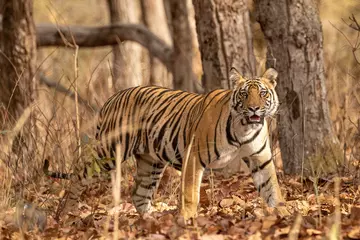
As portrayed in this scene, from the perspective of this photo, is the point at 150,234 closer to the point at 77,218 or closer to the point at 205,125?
the point at 77,218

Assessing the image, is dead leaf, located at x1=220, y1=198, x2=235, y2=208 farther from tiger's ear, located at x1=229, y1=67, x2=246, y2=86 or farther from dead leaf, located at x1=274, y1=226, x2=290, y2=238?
dead leaf, located at x1=274, y1=226, x2=290, y2=238

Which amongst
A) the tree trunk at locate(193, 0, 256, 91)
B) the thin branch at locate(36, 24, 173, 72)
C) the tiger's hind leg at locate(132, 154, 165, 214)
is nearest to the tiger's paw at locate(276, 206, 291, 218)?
the tiger's hind leg at locate(132, 154, 165, 214)

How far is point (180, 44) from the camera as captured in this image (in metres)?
11.7

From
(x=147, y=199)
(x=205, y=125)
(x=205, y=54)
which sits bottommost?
(x=147, y=199)

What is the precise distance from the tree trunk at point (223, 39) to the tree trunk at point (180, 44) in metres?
2.61

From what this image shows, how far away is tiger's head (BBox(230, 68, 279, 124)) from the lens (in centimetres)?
612

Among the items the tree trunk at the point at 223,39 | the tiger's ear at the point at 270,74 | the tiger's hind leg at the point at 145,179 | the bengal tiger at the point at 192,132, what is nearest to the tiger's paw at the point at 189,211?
the bengal tiger at the point at 192,132

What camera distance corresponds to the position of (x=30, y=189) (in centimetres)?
762

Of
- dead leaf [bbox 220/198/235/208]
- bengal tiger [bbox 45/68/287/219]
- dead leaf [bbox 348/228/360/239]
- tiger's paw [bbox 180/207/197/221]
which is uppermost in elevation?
bengal tiger [bbox 45/68/287/219]

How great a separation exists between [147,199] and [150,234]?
2.42 m

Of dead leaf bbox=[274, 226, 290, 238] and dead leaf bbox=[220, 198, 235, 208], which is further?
dead leaf bbox=[220, 198, 235, 208]

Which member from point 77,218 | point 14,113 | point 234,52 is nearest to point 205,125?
point 77,218

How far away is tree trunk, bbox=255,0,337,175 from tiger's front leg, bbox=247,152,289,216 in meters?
1.64

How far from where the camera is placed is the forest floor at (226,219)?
4914 millimetres
